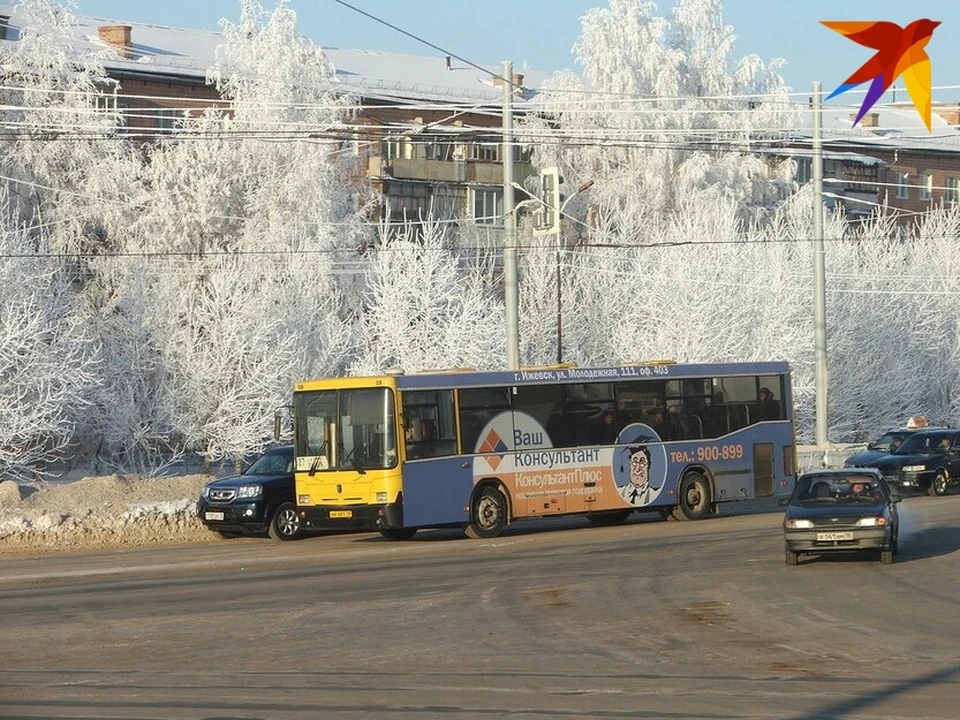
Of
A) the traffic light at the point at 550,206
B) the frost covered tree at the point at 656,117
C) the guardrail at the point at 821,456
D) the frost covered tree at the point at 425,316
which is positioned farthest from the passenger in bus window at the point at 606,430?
the frost covered tree at the point at 656,117

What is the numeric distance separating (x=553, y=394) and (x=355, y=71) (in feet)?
173

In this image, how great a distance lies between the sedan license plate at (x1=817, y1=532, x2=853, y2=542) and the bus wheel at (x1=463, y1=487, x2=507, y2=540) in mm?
8258

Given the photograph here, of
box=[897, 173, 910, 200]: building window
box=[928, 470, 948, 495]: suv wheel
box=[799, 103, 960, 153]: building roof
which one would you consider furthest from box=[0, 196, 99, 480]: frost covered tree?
box=[897, 173, 910, 200]: building window

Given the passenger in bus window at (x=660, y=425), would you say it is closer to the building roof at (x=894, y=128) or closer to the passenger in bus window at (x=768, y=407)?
the passenger in bus window at (x=768, y=407)

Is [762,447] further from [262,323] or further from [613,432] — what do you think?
[262,323]

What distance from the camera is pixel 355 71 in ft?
263

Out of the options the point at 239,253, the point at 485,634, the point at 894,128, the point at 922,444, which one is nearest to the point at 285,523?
the point at 485,634

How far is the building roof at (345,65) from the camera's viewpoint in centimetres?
6869

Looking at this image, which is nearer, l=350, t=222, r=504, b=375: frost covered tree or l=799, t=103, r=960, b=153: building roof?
l=350, t=222, r=504, b=375: frost covered tree

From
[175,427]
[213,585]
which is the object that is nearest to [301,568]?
[213,585]

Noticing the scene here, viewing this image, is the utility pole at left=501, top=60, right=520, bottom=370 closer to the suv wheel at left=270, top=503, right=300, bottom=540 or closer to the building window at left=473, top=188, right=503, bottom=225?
the suv wheel at left=270, top=503, right=300, bottom=540

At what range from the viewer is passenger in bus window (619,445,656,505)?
103 feet

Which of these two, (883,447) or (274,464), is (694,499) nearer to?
(274,464)

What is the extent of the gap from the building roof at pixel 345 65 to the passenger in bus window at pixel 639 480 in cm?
4059
